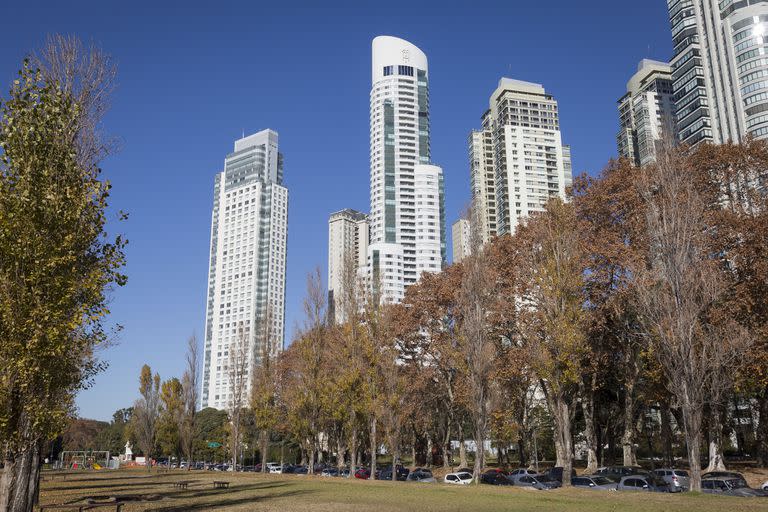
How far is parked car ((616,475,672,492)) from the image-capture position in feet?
97.0

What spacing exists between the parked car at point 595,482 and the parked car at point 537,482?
1819 mm

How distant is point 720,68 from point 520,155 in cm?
6447

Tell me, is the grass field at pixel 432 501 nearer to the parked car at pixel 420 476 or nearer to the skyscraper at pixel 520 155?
the parked car at pixel 420 476

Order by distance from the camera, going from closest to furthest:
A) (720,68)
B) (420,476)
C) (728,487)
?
(728,487) < (420,476) < (720,68)

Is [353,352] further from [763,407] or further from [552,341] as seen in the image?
[763,407]

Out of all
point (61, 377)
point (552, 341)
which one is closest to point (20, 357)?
point (61, 377)

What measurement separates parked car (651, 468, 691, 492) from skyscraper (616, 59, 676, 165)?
13607 centimetres

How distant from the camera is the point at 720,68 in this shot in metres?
116

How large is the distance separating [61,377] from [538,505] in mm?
16949

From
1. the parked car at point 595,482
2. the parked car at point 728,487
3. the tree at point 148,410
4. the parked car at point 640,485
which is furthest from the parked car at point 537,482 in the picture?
the tree at point 148,410

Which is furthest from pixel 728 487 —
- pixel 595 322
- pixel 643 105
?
pixel 643 105

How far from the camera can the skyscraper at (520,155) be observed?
568ft

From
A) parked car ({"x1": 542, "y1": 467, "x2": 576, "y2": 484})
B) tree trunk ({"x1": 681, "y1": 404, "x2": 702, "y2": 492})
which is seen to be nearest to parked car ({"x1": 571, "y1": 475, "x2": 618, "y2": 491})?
parked car ({"x1": 542, "y1": 467, "x2": 576, "y2": 484})

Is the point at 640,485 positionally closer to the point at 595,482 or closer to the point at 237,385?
the point at 595,482
